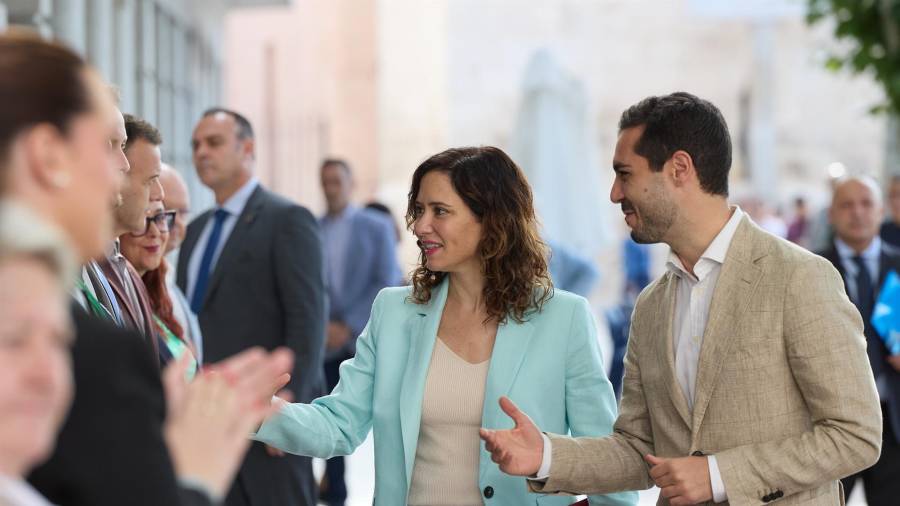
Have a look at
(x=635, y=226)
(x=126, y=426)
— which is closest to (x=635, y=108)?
(x=635, y=226)

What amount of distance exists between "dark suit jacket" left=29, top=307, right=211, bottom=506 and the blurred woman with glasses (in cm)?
239

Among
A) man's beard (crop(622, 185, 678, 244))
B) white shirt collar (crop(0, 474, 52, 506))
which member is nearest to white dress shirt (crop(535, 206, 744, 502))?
man's beard (crop(622, 185, 678, 244))

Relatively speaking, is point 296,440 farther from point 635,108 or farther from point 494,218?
point 635,108

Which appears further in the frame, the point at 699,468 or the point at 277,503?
the point at 277,503

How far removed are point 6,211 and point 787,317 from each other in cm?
204

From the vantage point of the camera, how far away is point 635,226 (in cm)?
316

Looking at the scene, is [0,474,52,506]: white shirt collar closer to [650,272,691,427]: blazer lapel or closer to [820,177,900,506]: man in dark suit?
[650,272,691,427]: blazer lapel

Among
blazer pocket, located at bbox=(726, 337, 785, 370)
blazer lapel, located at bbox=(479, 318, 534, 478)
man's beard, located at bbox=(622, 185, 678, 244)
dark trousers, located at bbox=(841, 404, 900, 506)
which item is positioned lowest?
dark trousers, located at bbox=(841, 404, 900, 506)

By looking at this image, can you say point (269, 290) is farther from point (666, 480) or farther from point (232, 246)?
point (666, 480)

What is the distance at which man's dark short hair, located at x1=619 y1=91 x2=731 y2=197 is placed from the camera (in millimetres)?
3092

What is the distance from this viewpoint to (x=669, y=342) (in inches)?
120

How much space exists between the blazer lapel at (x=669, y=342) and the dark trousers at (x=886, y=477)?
8.58 feet

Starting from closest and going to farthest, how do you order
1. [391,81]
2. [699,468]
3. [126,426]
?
1. [126,426]
2. [699,468]
3. [391,81]

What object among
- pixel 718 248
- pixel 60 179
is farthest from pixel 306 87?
pixel 60 179
